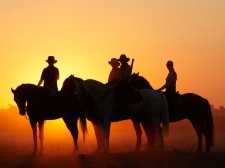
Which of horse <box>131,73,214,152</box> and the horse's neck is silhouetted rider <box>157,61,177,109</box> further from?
the horse's neck

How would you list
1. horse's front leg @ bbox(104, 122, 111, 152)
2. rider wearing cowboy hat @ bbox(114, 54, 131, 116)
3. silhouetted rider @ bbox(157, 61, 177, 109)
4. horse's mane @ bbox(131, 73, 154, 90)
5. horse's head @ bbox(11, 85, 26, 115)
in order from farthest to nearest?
silhouetted rider @ bbox(157, 61, 177, 109) < horse's mane @ bbox(131, 73, 154, 90) < horse's head @ bbox(11, 85, 26, 115) < rider wearing cowboy hat @ bbox(114, 54, 131, 116) < horse's front leg @ bbox(104, 122, 111, 152)

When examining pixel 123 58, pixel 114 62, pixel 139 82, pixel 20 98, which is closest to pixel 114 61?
pixel 114 62

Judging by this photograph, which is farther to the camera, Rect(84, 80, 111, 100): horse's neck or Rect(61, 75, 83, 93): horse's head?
Rect(61, 75, 83, 93): horse's head

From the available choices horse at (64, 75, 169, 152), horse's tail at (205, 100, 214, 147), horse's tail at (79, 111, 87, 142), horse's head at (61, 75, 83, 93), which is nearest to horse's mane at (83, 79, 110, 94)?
horse at (64, 75, 169, 152)

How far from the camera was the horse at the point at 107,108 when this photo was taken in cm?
2192

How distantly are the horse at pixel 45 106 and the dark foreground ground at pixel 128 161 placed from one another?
8.72 feet

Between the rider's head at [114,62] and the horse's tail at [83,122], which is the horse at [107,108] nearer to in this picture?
the horse's tail at [83,122]

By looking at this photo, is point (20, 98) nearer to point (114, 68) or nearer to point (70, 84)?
point (70, 84)

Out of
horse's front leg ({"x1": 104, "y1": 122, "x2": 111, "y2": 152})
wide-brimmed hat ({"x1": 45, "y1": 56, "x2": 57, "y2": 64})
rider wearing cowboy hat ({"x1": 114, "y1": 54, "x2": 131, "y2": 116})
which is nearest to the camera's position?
horse's front leg ({"x1": 104, "y1": 122, "x2": 111, "y2": 152})

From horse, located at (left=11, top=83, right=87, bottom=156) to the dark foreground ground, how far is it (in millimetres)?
2659

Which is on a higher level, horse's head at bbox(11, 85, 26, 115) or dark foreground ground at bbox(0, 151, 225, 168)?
horse's head at bbox(11, 85, 26, 115)

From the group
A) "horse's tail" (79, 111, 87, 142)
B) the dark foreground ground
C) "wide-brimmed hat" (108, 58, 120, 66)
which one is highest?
"wide-brimmed hat" (108, 58, 120, 66)

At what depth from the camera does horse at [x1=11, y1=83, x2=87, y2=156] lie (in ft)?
75.4

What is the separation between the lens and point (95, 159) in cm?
1955
